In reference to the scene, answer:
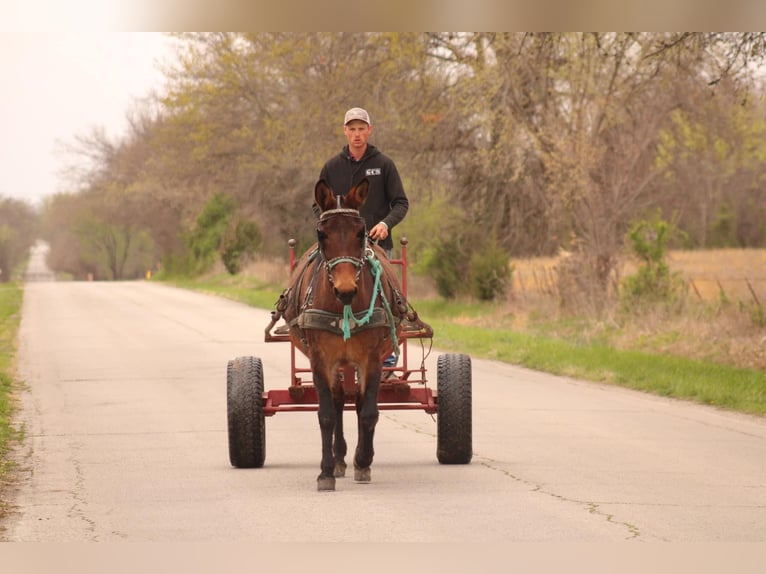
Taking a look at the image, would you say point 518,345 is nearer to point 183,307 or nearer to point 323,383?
point 323,383

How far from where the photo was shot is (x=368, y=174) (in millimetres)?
10523

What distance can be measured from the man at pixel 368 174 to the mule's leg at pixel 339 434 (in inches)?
50.1

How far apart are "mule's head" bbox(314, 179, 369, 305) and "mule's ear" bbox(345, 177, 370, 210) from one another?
52 millimetres

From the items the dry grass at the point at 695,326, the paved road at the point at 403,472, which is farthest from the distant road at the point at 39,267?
the paved road at the point at 403,472

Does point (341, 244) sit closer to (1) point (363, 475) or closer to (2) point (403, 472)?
(1) point (363, 475)

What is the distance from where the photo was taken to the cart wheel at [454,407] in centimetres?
1053

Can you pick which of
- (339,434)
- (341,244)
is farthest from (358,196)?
(339,434)

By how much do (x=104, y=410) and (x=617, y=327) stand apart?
10.5 meters

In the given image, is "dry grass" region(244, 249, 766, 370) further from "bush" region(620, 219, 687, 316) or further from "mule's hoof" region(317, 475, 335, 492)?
"mule's hoof" region(317, 475, 335, 492)

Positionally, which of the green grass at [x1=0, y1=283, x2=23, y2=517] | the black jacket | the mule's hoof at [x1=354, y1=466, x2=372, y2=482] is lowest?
the green grass at [x1=0, y1=283, x2=23, y2=517]

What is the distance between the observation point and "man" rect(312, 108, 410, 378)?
34.0 ft

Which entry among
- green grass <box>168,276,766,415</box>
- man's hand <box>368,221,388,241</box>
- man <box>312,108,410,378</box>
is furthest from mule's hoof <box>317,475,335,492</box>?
green grass <box>168,276,766,415</box>

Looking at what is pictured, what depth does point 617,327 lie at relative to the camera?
2323 cm

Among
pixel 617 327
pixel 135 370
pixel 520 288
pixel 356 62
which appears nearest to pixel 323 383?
pixel 135 370
